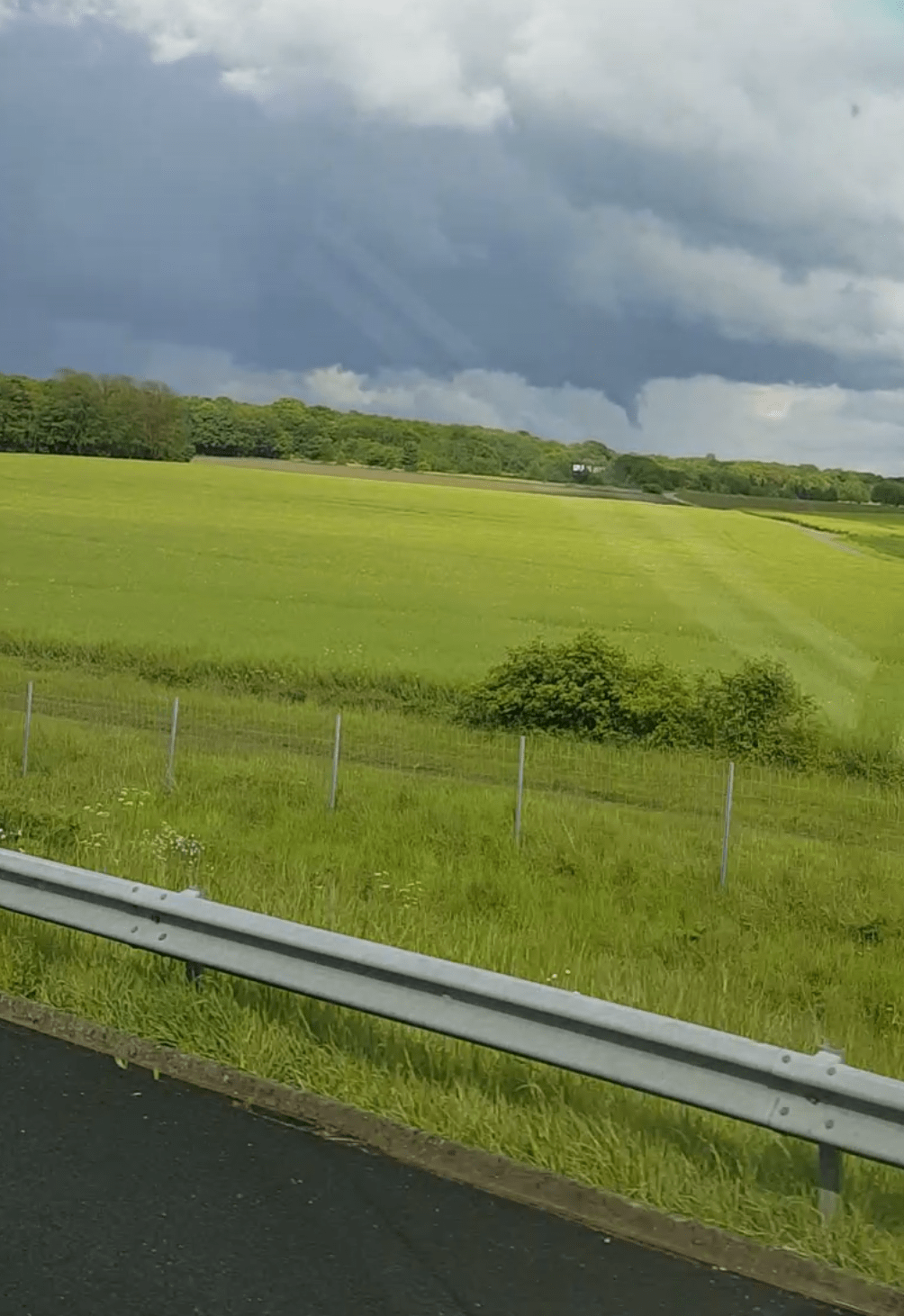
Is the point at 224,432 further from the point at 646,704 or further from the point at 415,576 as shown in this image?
the point at 646,704

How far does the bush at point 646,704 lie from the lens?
2003cm

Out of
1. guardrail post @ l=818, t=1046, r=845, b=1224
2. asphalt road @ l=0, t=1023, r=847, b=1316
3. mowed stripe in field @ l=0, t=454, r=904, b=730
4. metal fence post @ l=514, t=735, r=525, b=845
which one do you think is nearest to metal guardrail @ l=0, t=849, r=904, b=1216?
guardrail post @ l=818, t=1046, r=845, b=1224

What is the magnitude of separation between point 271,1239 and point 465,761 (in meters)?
15.2

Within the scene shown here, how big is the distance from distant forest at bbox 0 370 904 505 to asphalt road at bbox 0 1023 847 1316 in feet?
68.6

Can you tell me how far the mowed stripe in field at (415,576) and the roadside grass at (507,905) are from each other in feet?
6.28

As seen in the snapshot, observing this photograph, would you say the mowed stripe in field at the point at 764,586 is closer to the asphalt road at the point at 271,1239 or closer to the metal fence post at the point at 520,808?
the metal fence post at the point at 520,808

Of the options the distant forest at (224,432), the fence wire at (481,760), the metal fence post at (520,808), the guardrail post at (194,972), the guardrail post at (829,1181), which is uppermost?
the distant forest at (224,432)

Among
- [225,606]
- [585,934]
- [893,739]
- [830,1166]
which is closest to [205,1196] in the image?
[830,1166]

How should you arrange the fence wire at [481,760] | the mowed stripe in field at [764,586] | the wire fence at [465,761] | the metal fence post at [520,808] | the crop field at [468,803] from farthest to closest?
the mowed stripe in field at [764,586]
the fence wire at [481,760]
the wire fence at [465,761]
the metal fence post at [520,808]
the crop field at [468,803]

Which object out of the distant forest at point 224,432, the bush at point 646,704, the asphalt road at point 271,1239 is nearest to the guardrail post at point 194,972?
the asphalt road at point 271,1239

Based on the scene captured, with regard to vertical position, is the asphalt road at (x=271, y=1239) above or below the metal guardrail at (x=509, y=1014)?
below

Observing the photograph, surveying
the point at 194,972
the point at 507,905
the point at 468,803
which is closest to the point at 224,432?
the point at 468,803

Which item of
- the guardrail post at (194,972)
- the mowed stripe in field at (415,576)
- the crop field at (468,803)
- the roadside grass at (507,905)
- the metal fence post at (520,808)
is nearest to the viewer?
the roadside grass at (507,905)

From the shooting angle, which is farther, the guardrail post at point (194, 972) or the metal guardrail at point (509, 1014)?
the guardrail post at point (194, 972)
